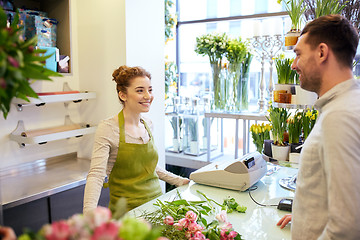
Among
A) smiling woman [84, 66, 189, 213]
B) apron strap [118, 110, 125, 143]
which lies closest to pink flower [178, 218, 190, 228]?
smiling woman [84, 66, 189, 213]

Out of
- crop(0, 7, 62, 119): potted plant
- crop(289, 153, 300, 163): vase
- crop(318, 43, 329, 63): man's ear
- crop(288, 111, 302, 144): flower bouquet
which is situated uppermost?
crop(318, 43, 329, 63): man's ear

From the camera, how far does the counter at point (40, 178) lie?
225 centimetres

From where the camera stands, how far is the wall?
2.80 meters

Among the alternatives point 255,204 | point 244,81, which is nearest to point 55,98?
point 255,204

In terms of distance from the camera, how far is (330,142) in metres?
1.05

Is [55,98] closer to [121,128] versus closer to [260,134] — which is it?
[121,128]

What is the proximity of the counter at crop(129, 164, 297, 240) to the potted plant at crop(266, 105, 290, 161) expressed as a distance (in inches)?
8.6

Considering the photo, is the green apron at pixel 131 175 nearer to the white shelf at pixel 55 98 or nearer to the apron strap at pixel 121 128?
the apron strap at pixel 121 128

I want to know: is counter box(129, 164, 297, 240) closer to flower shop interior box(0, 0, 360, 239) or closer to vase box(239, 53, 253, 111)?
flower shop interior box(0, 0, 360, 239)

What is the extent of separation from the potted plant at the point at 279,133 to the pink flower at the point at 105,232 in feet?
5.55

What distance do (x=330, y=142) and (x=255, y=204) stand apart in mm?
895

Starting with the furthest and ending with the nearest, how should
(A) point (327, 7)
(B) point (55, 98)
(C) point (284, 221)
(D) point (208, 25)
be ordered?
1. (D) point (208, 25)
2. (B) point (55, 98)
3. (A) point (327, 7)
4. (C) point (284, 221)

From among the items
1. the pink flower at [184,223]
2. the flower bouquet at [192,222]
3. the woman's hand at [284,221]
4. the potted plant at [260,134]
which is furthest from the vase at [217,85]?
the pink flower at [184,223]

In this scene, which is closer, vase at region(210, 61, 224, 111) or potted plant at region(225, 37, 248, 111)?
potted plant at region(225, 37, 248, 111)
